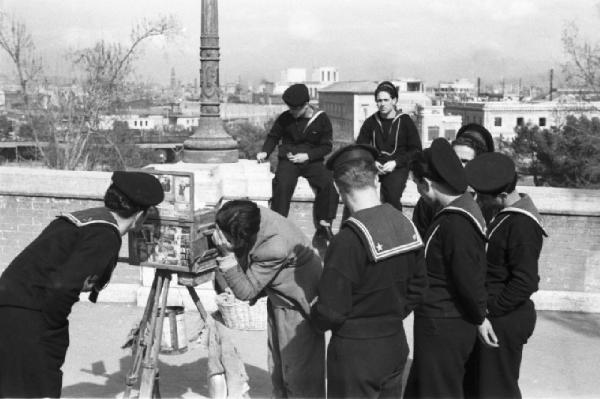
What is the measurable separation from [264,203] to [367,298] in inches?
180

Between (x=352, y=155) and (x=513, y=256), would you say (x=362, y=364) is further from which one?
(x=513, y=256)

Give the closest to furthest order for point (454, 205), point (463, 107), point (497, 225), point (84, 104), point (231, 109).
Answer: point (454, 205) → point (497, 225) → point (84, 104) → point (463, 107) → point (231, 109)

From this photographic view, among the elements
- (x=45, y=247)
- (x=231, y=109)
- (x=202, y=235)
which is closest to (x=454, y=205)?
(x=202, y=235)

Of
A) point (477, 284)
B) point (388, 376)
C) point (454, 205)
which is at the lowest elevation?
point (388, 376)

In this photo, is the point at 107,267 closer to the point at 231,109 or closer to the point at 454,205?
the point at 454,205

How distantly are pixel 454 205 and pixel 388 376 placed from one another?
93 centimetres

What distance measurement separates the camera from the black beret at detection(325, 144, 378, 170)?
12.0 feet

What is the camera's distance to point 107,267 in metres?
3.90

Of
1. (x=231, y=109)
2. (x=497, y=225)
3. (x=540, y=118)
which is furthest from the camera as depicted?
(x=231, y=109)

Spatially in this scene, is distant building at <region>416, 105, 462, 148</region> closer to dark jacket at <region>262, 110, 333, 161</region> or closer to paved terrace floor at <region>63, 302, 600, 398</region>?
dark jacket at <region>262, 110, 333, 161</region>

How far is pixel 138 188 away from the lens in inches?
161

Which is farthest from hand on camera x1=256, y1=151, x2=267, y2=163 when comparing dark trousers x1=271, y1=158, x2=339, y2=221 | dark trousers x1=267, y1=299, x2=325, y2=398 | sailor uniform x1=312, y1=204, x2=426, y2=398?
sailor uniform x1=312, y1=204, x2=426, y2=398

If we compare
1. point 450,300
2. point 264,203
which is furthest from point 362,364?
point 264,203

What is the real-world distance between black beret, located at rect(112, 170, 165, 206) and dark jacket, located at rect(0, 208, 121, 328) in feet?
0.67
